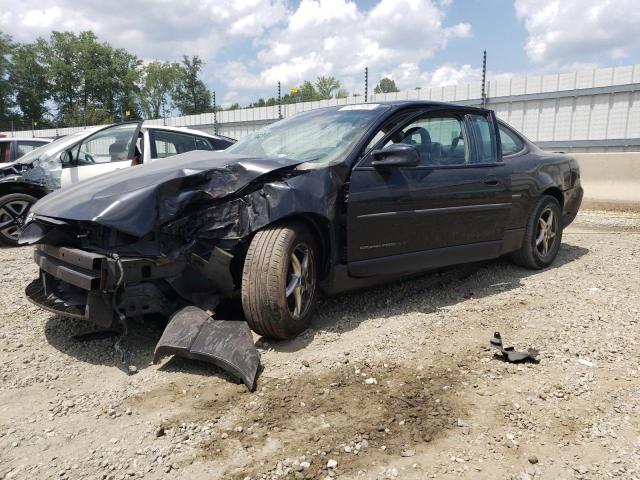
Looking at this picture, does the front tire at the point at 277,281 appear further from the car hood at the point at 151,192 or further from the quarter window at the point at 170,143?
the quarter window at the point at 170,143

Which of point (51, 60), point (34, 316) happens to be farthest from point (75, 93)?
point (34, 316)

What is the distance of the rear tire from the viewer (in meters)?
5.11

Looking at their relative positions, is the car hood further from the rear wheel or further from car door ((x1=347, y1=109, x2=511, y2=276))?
the rear wheel

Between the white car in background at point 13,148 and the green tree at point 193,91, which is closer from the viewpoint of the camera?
the white car in background at point 13,148

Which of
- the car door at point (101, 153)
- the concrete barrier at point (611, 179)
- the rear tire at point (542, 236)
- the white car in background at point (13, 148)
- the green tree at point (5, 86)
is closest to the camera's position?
the rear tire at point (542, 236)

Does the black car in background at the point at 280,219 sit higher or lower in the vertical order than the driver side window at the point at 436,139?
lower

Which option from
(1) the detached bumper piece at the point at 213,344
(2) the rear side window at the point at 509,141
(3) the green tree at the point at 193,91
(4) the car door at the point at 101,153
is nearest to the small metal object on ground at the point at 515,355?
(1) the detached bumper piece at the point at 213,344

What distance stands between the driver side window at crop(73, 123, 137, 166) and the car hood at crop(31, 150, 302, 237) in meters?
3.67

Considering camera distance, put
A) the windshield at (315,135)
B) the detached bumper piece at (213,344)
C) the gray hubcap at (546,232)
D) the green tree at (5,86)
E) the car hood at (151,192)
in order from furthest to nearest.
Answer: the green tree at (5,86) → the gray hubcap at (546,232) → the windshield at (315,135) → the car hood at (151,192) → the detached bumper piece at (213,344)

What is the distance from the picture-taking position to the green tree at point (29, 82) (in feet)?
203

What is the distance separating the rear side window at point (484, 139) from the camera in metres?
4.58

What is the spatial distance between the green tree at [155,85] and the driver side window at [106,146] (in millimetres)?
64282

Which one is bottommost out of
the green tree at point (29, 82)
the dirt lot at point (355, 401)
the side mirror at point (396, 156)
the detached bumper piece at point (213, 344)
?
the dirt lot at point (355, 401)

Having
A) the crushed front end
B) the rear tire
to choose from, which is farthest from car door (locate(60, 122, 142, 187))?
the rear tire
